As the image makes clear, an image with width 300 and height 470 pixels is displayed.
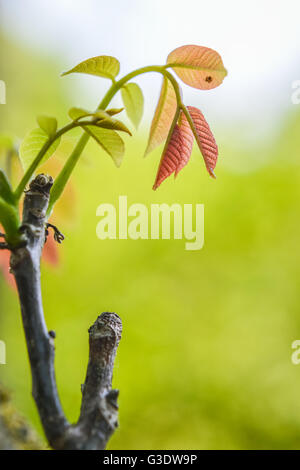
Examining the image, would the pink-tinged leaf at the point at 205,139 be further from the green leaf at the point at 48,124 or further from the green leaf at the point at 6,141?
the green leaf at the point at 6,141

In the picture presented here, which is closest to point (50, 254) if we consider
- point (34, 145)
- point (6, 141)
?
point (6, 141)

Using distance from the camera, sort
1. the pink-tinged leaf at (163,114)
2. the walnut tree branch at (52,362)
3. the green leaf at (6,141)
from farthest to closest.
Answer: the green leaf at (6,141) < the pink-tinged leaf at (163,114) < the walnut tree branch at (52,362)

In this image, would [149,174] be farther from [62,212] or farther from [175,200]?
[62,212]

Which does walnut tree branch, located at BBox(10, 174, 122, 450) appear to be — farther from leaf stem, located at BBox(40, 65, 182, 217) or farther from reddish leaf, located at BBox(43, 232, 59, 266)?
reddish leaf, located at BBox(43, 232, 59, 266)

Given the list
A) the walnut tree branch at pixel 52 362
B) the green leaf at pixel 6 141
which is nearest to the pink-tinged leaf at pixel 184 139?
the walnut tree branch at pixel 52 362

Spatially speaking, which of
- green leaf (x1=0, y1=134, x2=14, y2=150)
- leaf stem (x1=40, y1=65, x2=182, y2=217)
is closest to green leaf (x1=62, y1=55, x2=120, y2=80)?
leaf stem (x1=40, y1=65, x2=182, y2=217)

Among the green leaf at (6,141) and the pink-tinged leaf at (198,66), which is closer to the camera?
the pink-tinged leaf at (198,66)
